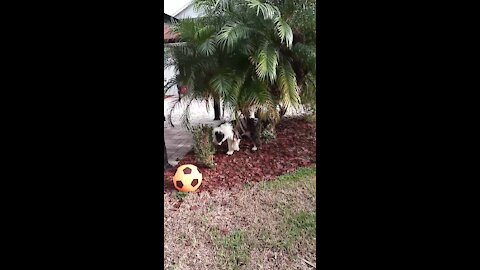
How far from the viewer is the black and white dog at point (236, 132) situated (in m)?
4.15

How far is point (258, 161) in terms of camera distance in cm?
408

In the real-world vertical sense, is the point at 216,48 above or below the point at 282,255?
above

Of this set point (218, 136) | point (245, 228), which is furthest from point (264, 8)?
point (245, 228)

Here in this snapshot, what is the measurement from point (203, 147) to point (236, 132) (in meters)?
0.56

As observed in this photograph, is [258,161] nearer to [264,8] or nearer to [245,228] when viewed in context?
[245,228]

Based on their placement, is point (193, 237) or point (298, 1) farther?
point (298, 1)

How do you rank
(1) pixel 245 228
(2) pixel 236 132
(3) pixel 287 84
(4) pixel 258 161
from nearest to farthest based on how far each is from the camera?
(1) pixel 245 228
(3) pixel 287 84
(4) pixel 258 161
(2) pixel 236 132

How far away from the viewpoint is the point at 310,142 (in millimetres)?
4699

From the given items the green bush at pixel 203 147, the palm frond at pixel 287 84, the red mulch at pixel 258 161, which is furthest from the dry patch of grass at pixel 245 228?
the palm frond at pixel 287 84
